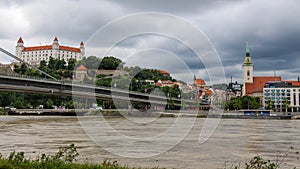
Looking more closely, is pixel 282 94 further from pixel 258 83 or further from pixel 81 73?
pixel 81 73

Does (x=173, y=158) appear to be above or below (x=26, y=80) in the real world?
below

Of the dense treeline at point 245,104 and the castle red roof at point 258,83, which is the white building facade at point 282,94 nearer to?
the castle red roof at point 258,83

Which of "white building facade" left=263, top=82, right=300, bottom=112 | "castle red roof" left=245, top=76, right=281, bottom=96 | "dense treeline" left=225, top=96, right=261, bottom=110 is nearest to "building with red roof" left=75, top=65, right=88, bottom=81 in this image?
"dense treeline" left=225, top=96, right=261, bottom=110

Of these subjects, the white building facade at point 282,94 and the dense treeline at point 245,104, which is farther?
the white building facade at point 282,94

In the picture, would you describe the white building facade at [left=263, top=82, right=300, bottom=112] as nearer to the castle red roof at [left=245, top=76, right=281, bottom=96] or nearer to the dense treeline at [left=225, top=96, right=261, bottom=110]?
the castle red roof at [left=245, top=76, right=281, bottom=96]

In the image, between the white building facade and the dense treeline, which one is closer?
the dense treeline

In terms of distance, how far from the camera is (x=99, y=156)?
14539mm

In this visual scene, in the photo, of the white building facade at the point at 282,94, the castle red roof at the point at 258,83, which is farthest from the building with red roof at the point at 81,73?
the castle red roof at the point at 258,83

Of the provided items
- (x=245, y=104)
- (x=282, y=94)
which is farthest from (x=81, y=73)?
(x=282, y=94)

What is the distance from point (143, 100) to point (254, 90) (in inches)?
4410

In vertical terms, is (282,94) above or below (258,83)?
below

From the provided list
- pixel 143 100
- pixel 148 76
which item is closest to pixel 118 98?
pixel 143 100

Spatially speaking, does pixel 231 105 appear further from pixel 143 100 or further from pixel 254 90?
pixel 143 100

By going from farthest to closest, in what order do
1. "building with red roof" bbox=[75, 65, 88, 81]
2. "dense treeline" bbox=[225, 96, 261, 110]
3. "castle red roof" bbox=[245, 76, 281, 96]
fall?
1. "castle red roof" bbox=[245, 76, 281, 96]
2. "dense treeline" bbox=[225, 96, 261, 110]
3. "building with red roof" bbox=[75, 65, 88, 81]
